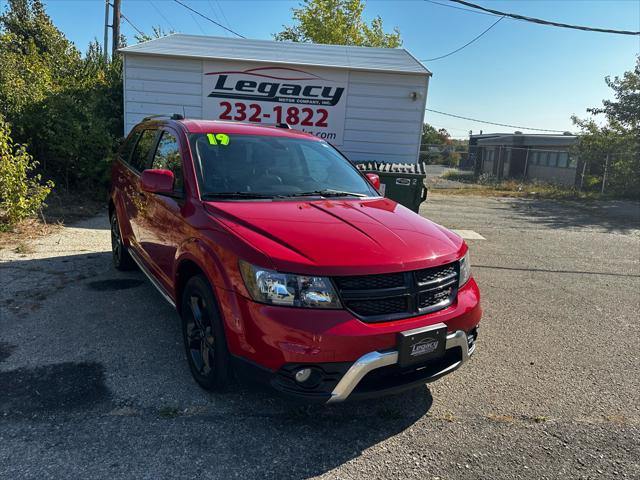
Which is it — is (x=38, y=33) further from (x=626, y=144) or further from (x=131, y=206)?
(x=626, y=144)

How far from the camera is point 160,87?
9641mm

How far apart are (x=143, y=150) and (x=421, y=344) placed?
11.4 feet

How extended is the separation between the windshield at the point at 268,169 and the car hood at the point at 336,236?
0.82 ft

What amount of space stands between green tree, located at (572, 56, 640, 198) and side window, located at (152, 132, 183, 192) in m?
19.1

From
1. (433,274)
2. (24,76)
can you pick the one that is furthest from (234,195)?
(24,76)

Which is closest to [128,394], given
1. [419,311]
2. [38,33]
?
[419,311]

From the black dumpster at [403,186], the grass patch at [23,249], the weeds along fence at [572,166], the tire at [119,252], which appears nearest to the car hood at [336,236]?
the tire at [119,252]

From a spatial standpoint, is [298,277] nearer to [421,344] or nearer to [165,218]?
[421,344]

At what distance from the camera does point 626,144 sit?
18.5 m

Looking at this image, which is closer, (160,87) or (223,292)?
(223,292)

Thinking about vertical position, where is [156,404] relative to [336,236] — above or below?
below

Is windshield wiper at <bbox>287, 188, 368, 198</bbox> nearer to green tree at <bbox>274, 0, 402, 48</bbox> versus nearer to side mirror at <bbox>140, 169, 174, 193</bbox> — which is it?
side mirror at <bbox>140, 169, 174, 193</bbox>

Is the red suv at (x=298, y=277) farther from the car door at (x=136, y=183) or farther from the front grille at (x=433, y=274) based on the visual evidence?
the car door at (x=136, y=183)

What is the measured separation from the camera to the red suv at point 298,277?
2531 millimetres
